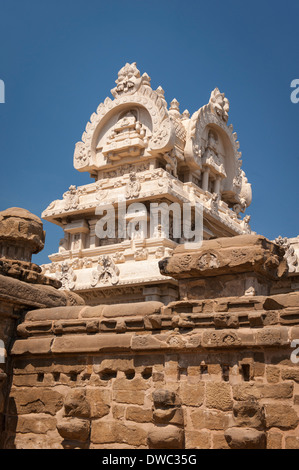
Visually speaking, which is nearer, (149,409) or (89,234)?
(149,409)

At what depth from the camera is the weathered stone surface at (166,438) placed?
5707 millimetres

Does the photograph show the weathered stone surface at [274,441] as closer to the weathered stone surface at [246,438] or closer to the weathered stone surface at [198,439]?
the weathered stone surface at [246,438]

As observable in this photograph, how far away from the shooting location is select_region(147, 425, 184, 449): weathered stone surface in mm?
5707

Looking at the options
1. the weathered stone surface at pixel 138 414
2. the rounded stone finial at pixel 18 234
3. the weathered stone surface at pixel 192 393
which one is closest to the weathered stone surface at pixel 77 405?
the weathered stone surface at pixel 138 414

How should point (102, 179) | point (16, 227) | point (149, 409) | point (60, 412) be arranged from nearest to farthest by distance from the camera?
point (149, 409) < point (60, 412) < point (16, 227) < point (102, 179)

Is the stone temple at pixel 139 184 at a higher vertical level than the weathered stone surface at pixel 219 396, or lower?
higher

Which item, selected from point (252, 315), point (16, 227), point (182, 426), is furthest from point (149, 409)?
point (16, 227)

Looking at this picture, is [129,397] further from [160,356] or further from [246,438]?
[246,438]

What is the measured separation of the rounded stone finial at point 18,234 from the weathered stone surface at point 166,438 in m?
3.38

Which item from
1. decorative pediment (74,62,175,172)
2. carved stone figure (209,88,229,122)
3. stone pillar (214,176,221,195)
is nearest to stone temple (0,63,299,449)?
Answer: decorative pediment (74,62,175,172)

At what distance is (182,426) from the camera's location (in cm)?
587
